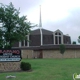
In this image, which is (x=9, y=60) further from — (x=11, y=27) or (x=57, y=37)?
(x=57, y=37)

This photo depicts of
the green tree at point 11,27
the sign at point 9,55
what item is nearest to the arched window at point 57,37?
the green tree at point 11,27

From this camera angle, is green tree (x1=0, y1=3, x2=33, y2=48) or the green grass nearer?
the green grass

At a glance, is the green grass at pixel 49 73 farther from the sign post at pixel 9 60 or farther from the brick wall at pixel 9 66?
the sign post at pixel 9 60

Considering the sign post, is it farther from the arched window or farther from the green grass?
the arched window

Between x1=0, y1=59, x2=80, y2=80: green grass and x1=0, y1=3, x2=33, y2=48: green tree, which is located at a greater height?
x1=0, y1=3, x2=33, y2=48: green tree

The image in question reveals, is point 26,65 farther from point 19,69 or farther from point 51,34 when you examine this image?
point 51,34

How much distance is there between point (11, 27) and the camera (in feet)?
84.2

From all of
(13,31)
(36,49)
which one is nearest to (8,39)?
(13,31)

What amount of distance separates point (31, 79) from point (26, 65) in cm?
645

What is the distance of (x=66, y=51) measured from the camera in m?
67.1

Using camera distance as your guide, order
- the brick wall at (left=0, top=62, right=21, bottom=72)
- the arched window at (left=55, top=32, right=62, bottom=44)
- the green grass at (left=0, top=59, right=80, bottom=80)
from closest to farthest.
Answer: the green grass at (left=0, top=59, right=80, bottom=80) → the brick wall at (left=0, top=62, right=21, bottom=72) → the arched window at (left=55, top=32, right=62, bottom=44)

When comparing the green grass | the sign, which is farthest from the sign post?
the green grass

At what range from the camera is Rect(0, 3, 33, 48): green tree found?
2555cm

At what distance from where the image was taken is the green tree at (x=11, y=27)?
2555 centimetres
